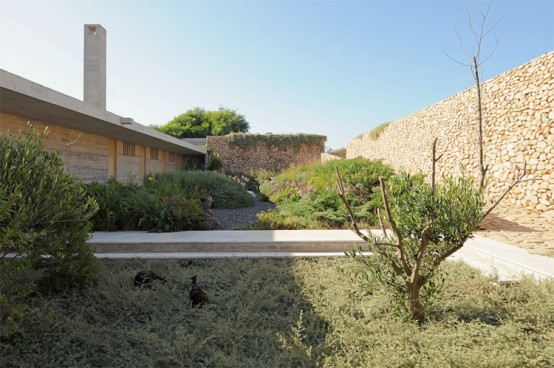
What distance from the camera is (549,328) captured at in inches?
106

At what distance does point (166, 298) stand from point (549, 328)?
136 inches

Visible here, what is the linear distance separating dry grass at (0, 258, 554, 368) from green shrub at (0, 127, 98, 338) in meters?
0.25

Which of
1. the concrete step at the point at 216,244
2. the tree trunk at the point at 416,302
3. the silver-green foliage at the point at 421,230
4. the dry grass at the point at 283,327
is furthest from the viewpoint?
the concrete step at the point at 216,244

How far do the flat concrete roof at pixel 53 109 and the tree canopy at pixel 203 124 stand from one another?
86.8 ft

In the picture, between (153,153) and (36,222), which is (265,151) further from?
(36,222)

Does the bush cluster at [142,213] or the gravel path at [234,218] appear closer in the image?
the bush cluster at [142,213]

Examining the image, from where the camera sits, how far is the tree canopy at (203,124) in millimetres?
37094

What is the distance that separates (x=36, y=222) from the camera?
287cm

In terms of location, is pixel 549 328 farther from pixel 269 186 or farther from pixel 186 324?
pixel 269 186

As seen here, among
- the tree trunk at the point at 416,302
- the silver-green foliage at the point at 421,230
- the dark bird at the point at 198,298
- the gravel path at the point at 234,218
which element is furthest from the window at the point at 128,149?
the tree trunk at the point at 416,302

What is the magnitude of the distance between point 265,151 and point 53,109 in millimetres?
16501

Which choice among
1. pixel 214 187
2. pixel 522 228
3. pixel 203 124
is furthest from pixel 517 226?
pixel 203 124

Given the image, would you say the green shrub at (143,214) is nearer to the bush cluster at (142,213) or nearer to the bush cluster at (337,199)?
the bush cluster at (142,213)

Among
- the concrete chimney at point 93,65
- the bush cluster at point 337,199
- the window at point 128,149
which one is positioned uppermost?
the concrete chimney at point 93,65
